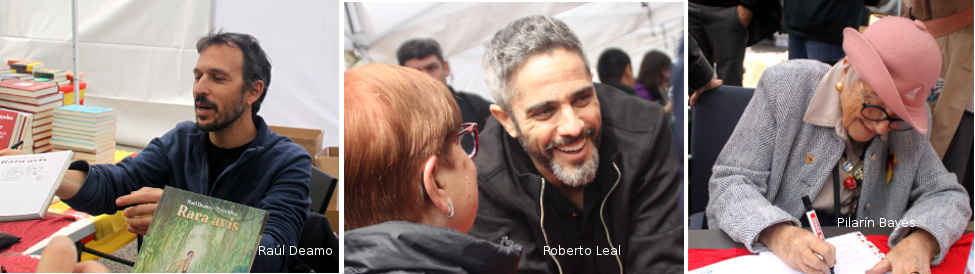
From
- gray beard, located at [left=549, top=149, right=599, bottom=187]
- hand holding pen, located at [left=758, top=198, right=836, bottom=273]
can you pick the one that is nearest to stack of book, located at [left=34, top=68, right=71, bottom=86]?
gray beard, located at [left=549, top=149, right=599, bottom=187]

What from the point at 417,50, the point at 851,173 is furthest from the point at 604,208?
the point at 851,173

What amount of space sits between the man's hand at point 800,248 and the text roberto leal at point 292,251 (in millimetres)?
1147

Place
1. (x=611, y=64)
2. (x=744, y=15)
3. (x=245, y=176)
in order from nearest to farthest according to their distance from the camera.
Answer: (x=611, y=64) < (x=245, y=176) < (x=744, y=15)

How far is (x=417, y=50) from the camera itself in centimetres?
157

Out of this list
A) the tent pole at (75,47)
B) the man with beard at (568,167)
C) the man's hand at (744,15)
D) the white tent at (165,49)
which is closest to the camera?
the man with beard at (568,167)

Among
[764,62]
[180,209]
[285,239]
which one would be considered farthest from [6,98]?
[764,62]

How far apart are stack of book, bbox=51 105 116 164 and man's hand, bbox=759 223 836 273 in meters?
1.79

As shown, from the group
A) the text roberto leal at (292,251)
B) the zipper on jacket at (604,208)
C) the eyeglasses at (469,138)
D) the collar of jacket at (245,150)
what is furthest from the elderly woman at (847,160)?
the collar of jacket at (245,150)

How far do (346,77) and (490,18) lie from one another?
372 mm

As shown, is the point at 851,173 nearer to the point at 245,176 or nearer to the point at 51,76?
the point at 245,176

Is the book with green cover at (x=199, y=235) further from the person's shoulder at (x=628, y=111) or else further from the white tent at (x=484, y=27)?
the person's shoulder at (x=628, y=111)

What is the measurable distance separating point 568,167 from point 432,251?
38cm

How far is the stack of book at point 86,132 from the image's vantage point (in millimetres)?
1916

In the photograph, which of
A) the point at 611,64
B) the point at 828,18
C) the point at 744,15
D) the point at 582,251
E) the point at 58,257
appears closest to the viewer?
the point at 58,257
